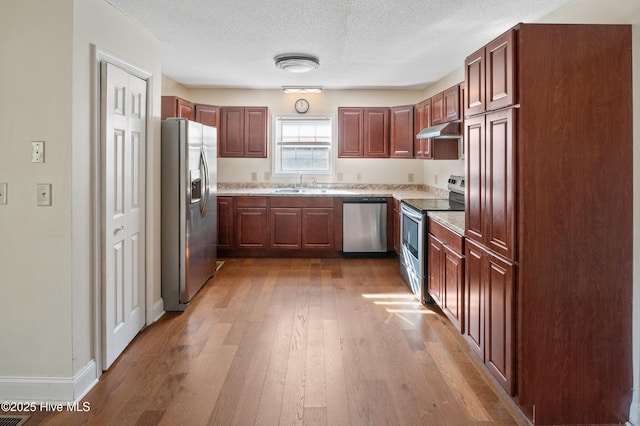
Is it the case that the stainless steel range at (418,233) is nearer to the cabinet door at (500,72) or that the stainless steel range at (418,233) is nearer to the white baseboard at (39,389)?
the cabinet door at (500,72)

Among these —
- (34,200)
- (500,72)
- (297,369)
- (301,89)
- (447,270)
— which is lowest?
(297,369)

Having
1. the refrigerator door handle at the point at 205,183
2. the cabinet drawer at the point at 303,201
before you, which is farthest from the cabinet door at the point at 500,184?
the cabinet drawer at the point at 303,201

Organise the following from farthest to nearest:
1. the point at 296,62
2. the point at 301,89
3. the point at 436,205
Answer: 1. the point at 301,89
2. the point at 296,62
3. the point at 436,205

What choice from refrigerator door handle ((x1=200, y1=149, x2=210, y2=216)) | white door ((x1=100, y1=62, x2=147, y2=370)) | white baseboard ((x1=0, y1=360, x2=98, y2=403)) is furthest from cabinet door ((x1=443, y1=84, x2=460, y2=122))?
white baseboard ((x1=0, y1=360, x2=98, y2=403))

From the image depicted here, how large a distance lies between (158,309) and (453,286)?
93.1 inches

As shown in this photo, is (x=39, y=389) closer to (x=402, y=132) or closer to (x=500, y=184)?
(x=500, y=184)

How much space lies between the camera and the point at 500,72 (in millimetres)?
2289

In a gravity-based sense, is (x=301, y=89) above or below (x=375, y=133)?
above

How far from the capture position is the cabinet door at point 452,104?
4434 millimetres

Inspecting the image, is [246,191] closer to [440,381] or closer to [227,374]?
[227,374]

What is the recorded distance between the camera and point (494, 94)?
7.80ft

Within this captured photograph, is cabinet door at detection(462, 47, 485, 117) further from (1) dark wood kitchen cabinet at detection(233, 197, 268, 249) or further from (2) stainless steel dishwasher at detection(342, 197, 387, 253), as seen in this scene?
(1) dark wood kitchen cabinet at detection(233, 197, 268, 249)

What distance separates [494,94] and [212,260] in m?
3.50

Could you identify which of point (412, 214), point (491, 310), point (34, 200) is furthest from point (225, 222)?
point (491, 310)
